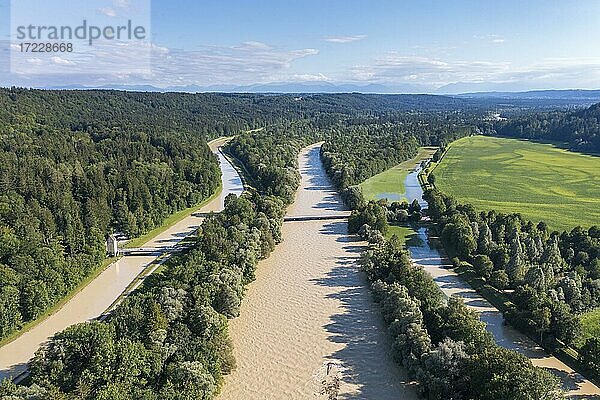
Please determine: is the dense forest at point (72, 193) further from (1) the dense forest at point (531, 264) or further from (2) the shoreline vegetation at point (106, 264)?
(1) the dense forest at point (531, 264)

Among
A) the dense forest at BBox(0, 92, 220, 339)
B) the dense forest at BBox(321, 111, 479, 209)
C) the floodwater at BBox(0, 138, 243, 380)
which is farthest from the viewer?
the dense forest at BBox(321, 111, 479, 209)

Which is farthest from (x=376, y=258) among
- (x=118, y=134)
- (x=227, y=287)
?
(x=118, y=134)

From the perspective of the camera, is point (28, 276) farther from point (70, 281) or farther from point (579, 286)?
point (579, 286)

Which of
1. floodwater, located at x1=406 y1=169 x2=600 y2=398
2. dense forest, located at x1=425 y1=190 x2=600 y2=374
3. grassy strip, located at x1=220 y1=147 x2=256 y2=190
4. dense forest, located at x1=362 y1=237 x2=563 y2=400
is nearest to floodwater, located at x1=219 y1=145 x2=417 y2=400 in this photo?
dense forest, located at x1=362 y1=237 x2=563 y2=400

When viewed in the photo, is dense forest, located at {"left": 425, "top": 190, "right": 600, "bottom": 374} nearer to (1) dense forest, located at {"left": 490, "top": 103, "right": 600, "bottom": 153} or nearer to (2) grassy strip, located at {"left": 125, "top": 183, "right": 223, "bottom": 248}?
(2) grassy strip, located at {"left": 125, "top": 183, "right": 223, "bottom": 248}

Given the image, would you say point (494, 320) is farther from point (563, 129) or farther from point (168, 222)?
point (563, 129)
